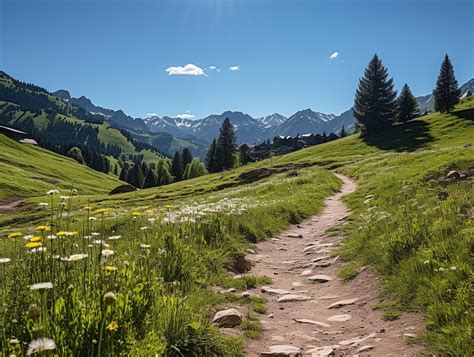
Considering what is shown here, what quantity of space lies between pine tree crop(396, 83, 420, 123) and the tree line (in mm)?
3729

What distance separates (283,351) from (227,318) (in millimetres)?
1190

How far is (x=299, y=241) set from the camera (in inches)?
542

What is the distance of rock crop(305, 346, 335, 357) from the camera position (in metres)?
5.36

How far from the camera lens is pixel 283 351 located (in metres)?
5.45

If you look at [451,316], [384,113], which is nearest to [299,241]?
[451,316]

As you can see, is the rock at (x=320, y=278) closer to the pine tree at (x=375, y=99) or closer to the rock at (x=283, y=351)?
the rock at (x=283, y=351)

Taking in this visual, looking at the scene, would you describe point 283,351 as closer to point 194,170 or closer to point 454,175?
point 454,175

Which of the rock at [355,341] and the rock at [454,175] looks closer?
the rock at [355,341]

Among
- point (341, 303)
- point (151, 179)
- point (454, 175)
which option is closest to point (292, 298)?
point (341, 303)

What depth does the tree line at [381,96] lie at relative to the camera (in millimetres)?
86438

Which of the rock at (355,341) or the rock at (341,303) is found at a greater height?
the rock at (355,341)

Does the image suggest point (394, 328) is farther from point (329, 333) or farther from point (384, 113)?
point (384, 113)

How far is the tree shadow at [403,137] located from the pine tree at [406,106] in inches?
231

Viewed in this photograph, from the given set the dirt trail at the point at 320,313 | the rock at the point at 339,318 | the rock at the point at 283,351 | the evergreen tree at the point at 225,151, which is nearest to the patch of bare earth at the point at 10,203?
the evergreen tree at the point at 225,151
